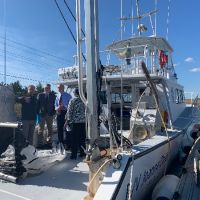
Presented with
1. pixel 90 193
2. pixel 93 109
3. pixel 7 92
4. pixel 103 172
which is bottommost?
pixel 90 193

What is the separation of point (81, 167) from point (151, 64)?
3.70 meters

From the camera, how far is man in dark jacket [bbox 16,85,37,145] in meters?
7.45

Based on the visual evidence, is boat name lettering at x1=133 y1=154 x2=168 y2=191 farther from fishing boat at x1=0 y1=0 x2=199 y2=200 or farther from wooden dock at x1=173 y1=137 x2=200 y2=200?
wooden dock at x1=173 y1=137 x2=200 y2=200

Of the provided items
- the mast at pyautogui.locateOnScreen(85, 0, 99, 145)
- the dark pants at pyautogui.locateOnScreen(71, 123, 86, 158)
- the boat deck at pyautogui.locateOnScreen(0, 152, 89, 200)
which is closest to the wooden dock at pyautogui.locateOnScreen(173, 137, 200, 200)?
the boat deck at pyautogui.locateOnScreen(0, 152, 89, 200)

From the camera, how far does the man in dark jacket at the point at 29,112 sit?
7453mm

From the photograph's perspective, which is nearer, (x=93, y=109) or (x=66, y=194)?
(x=93, y=109)

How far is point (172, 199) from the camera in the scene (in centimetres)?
477

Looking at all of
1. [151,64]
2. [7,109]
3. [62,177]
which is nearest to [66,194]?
[62,177]

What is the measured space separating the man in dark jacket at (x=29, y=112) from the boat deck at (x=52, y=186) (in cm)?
190

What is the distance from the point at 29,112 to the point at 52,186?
116 inches

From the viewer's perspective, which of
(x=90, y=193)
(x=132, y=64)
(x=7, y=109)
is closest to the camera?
(x=90, y=193)

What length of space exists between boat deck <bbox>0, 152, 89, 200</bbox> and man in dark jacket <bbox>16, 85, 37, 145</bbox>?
190cm

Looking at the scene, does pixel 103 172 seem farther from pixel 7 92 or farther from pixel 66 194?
pixel 7 92

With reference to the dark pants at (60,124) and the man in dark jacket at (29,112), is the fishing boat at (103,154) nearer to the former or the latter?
the dark pants at (60,124)
